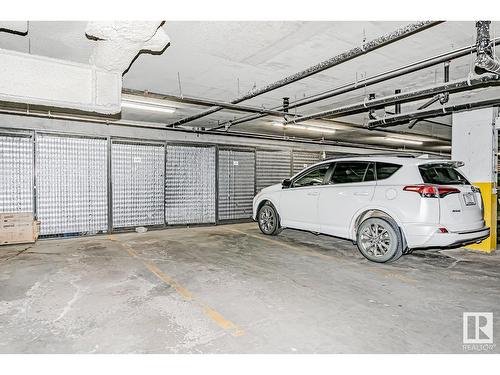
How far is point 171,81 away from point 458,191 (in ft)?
16.2

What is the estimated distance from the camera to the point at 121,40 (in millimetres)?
2934

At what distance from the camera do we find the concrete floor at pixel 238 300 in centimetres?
251

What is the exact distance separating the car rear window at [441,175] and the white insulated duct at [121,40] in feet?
13.4

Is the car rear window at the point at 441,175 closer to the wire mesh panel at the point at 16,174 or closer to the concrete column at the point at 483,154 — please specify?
the concrete column at the point at 483,154

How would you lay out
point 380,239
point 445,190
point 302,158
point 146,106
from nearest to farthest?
point 445,190 < point 380,239 < point 146,106 < point 302,158

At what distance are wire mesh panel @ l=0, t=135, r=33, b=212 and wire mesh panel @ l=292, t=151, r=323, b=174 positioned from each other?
26.4ft

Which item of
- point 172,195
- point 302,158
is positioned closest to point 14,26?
point 172,195

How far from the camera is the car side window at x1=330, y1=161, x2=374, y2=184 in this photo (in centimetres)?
536

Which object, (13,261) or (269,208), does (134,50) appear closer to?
(13,261)

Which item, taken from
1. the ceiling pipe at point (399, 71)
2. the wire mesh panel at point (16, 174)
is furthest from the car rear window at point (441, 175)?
the wire mesh panel at point (16, 174)

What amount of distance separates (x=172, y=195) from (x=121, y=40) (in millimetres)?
6227

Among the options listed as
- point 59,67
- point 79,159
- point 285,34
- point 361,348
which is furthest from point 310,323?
point 79,159

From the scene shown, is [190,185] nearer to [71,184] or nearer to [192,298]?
[71,184]

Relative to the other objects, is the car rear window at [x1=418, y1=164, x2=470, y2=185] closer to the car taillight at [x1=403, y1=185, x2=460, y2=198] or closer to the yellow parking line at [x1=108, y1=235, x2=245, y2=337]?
the car taillight at [x1=403, y1=185, x2=460, y2=198]
